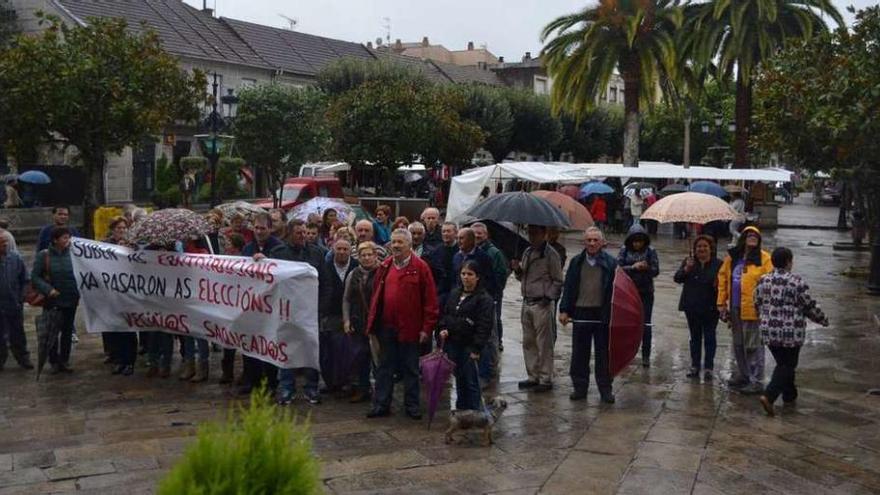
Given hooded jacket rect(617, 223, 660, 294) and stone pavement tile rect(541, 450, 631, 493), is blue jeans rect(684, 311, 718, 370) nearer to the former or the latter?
hooded jacket rect(617, 223, 660, 294)

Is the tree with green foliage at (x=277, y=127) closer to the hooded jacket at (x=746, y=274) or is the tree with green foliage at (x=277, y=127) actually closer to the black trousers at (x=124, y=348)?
the black trousers at (x=124, y=348)

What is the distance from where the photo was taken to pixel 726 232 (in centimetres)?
2661

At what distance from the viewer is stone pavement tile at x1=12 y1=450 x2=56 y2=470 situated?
693cm

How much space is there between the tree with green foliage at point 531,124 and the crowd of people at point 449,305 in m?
39.4

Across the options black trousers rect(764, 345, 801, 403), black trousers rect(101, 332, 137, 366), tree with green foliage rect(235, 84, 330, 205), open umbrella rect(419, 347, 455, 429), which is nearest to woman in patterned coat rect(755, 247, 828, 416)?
black trousers rect(764, 345, 801, 403)

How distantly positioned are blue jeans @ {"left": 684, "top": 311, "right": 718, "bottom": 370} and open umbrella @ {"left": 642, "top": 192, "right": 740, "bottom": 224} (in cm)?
195

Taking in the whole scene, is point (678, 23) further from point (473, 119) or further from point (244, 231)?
point (244, 231)

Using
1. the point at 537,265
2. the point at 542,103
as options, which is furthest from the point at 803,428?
the point at 542,103

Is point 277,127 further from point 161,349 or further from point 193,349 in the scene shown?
point 193,349

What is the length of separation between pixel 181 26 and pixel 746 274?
38.7 m

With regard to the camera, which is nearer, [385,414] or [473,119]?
[385,414]

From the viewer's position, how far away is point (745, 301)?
30.5ft

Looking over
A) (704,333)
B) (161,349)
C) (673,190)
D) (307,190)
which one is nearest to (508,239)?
(704,333)

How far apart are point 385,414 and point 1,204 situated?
81.0 feet
